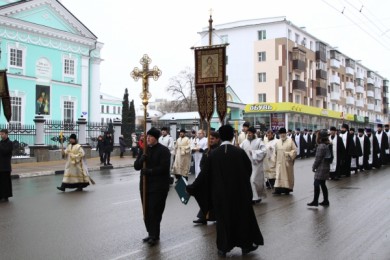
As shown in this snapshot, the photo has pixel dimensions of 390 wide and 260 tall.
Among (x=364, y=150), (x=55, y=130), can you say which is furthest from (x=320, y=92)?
Result: (x=364, y=150)

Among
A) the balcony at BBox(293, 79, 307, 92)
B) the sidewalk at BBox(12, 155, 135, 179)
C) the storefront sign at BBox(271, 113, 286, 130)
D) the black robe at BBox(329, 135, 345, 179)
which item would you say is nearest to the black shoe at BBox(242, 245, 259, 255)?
the black robe at BBox(329, 135, 345, 179)

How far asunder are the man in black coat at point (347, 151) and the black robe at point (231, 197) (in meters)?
12.1

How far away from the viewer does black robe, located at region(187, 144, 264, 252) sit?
6.56m

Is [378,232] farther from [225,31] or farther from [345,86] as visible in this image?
[345,86]

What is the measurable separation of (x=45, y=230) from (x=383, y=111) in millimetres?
111013

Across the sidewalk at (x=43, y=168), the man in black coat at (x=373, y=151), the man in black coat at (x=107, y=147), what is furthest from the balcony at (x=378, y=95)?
the man in black coat at (x=107, y=147)

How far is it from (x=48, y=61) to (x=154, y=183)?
31.8 m

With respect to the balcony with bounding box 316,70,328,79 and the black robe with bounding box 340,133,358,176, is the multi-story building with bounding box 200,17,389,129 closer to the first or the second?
the balcony with bounding box 316,70,328,79

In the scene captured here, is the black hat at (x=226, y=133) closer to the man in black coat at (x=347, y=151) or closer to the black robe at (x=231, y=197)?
the black robe at (x=231, y=197)

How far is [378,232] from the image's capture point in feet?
26.8

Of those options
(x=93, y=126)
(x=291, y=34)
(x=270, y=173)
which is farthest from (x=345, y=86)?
(x=270, y=173)

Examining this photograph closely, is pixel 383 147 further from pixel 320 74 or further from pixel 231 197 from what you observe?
pixel 320 74

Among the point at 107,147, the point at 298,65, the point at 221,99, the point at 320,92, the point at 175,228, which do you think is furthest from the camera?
the point at 320,92

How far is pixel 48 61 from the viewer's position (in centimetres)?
3691
